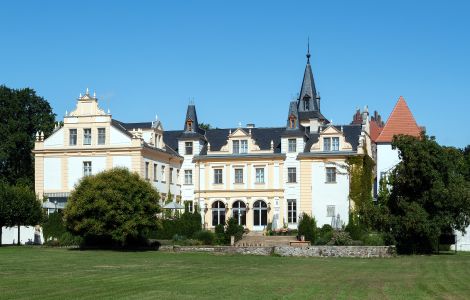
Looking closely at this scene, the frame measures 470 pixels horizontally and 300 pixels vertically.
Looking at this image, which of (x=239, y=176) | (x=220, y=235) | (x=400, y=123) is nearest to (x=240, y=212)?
(x=239, y=176)

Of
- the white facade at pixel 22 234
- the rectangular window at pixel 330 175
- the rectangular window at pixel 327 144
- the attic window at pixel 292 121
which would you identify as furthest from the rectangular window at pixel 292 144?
the white facade at pixel 22 234

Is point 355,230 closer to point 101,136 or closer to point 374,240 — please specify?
point 374,240

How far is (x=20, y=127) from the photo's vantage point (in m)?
68.0

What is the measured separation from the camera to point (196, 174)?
6372cm

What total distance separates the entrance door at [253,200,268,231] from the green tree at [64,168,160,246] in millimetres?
16340

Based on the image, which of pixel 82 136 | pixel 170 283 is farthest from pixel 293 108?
pixel 170 283

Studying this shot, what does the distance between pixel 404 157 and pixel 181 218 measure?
1919 cm

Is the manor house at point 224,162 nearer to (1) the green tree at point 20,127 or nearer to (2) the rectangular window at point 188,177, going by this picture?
(2) the rectangular window at point 188,177

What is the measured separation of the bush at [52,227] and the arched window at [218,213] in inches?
515

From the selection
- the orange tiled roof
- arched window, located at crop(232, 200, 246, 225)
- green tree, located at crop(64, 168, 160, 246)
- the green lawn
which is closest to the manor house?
arched window, located at crop(232, 200, 246, 225)

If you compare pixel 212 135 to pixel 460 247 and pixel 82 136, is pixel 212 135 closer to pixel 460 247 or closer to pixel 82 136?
pixel 82 136

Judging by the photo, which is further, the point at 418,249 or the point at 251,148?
the point at 251,148

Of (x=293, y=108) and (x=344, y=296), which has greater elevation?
(x=293, y=108)

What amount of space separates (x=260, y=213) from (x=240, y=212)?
1.62 metres
